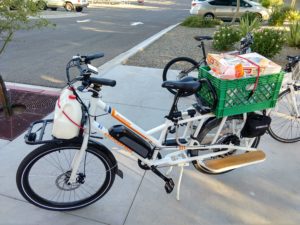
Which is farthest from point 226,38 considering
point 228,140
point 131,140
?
point 131,140

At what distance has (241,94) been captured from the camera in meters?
2.47

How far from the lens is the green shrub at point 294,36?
8.25m

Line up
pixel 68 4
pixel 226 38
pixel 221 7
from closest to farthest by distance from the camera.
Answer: pixel 226 38, pixel 221 7, pixel 68 4

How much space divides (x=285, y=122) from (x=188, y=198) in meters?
1.97

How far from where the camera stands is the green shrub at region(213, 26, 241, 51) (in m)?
7.53

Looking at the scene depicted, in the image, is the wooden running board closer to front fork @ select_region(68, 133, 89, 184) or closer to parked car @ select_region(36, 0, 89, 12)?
front fork @ select_region(68, 133, 89, 184)

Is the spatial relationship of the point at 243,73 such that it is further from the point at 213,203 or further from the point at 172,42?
the point at 172,42

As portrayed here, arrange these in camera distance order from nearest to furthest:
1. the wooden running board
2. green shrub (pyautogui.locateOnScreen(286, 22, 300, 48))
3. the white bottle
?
the white bottle
the wooden running board
green shrub (pyautogui.locateOnScreen(286, 22, 300, 48))

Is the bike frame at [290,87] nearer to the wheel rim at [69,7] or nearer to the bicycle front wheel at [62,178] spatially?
the bicycle front wheel at [62,178]

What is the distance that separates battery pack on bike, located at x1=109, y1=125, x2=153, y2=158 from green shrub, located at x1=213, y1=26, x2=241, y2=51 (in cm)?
582

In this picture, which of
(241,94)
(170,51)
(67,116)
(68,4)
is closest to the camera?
(67,116)

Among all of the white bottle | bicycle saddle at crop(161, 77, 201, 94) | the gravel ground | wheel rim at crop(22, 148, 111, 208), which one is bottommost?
wheel rim at crop(22, 148, 111, 208)

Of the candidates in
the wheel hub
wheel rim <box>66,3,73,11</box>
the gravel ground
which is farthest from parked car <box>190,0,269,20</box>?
the wheel hub

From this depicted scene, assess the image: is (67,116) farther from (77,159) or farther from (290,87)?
(290,87)
